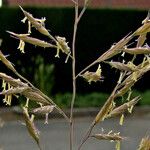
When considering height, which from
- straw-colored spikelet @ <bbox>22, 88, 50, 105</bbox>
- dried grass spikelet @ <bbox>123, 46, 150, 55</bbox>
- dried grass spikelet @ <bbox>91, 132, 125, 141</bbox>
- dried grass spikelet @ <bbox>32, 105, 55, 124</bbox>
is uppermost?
dried grass spikelet @ <bbox>123, 46, 150, 55</bbox>

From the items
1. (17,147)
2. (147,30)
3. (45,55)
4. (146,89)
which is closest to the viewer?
(147,30)

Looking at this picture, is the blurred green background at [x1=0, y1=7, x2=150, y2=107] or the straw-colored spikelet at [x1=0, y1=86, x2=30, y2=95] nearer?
the straw-colored spikelet at [x1=0, y1=86, x2=30, y2=95]

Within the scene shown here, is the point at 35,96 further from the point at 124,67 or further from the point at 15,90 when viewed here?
the point at 124,67

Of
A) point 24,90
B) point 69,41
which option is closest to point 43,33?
point 24,90

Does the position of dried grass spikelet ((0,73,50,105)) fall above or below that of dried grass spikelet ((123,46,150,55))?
below

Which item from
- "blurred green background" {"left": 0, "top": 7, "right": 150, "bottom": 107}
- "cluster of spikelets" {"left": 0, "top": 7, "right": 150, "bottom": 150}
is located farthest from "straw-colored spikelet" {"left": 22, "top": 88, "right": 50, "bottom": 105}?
"blurred green background" {"left": 0, "top": 7, "right": 150, "bottom": 107}

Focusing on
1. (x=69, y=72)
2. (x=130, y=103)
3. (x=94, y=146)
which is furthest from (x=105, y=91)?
(x=130, y=103)

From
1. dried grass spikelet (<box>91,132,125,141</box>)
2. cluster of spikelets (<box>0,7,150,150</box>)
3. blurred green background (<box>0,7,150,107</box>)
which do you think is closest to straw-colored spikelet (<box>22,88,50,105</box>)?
cluster of spikelets (<box>0,7,150,150</box>)

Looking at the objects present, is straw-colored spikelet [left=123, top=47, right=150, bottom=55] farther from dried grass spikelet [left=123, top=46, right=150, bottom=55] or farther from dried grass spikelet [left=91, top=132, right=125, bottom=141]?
dried grass spikelet [left=91, top=132, right=125, bottom=141]

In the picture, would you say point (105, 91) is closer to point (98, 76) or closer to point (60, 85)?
point (60, 85)

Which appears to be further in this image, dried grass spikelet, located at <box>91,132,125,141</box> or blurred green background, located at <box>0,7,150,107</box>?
blurred green background, located at <box>0,7,150,107</box>

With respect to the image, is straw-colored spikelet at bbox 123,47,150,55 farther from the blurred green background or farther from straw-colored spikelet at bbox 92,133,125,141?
the blurred green background
